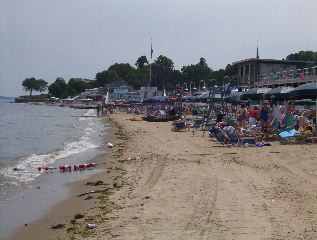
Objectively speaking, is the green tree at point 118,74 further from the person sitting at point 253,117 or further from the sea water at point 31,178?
the person sitting at point 253,117

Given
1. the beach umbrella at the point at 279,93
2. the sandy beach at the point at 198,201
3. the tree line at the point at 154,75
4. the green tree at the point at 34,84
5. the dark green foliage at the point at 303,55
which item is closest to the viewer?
the sandy beach at the point at 198,201

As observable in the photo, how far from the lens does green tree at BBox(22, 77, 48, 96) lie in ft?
599

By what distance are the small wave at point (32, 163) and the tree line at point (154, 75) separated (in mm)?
69882

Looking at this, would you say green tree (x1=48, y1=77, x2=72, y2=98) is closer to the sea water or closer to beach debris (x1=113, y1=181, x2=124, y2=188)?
the sea water

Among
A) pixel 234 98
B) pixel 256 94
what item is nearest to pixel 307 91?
pixel 256 94

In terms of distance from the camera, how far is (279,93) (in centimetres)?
2192

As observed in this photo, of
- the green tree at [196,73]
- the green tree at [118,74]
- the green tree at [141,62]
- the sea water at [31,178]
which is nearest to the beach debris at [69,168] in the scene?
the sea water at [31,178]

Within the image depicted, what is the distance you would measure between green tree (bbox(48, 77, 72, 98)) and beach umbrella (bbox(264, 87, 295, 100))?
5104 inches

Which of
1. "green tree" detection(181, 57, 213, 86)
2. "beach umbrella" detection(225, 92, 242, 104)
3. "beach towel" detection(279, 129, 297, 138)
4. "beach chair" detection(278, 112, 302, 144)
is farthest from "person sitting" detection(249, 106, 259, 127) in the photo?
"green tree" detection(181, 57, 213, 86)

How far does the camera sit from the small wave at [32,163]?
42.5ft

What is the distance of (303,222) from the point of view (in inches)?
266

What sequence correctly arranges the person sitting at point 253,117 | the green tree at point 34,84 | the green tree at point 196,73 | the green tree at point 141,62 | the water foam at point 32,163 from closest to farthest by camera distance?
the water foam at point 32,163 < the person sitting at point 253,117 < the green tree at point 196,73 < the green tree at point 141,62 < the green tree at point 34,84

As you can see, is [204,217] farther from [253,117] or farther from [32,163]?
[253,117]

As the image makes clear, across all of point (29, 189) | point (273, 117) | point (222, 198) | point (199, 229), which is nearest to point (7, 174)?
point (29, 189)
